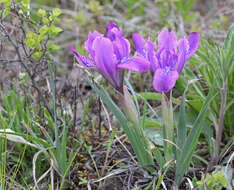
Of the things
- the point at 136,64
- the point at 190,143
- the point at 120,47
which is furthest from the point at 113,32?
the point at 190,143

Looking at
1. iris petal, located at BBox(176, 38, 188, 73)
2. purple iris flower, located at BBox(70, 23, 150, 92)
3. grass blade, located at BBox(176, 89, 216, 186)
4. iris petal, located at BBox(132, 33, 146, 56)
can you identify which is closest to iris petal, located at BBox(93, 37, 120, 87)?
purple iris flower, located at BBox(70, 23, 150, 92)

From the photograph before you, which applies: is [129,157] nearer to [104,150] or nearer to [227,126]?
[104,150]

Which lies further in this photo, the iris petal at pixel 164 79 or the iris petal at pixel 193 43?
the iris petal at pixel 193 43

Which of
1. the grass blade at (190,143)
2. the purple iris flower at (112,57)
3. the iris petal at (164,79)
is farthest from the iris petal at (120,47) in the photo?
the grass blade at (190,143)

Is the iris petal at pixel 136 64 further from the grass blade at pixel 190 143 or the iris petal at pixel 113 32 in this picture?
the grass blade at pixel 190 143

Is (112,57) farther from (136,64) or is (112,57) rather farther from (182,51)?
(182,51)

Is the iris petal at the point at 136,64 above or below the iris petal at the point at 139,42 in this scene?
below

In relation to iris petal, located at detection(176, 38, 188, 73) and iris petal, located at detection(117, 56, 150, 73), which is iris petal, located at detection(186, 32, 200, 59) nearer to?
iris petal, located at detection(176, 38, 188, 73)

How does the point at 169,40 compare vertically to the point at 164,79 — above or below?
above
